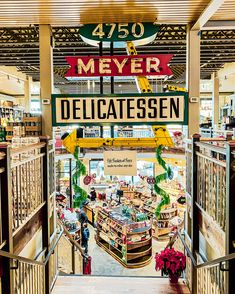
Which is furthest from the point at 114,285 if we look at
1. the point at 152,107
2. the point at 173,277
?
the point at 152,107

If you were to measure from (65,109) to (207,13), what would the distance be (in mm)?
2735

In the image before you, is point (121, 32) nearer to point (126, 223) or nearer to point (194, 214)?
point (194, 214)

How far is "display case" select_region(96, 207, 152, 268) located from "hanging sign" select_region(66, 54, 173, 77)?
23.2ft

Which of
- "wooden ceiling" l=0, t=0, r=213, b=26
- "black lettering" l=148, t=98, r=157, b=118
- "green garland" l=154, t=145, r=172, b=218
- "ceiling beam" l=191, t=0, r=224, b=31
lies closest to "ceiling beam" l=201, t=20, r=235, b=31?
"ceiling beam" l=191, t=0, r=224, b=31

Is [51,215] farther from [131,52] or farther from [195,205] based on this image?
[131,52]

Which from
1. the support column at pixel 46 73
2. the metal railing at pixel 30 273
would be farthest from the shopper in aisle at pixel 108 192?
the support column at pixel 46 73

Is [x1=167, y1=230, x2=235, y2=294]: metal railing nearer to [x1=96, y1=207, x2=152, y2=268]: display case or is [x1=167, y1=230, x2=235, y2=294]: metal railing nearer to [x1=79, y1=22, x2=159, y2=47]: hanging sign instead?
[x1=79, y1=22, x2=159, y2=47]: hanging sign

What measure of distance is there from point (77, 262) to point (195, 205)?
5557mm

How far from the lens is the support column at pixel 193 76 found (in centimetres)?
545

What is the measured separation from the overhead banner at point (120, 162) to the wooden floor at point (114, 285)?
73.9 inches

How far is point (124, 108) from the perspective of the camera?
5.32 meters

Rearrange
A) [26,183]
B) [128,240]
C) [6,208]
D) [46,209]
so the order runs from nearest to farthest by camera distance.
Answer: [6,208], [26,183], [46,209], [128,240]

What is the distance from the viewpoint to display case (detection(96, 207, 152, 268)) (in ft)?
36.5

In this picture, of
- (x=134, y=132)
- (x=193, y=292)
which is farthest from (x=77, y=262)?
(x=134, y=132)
